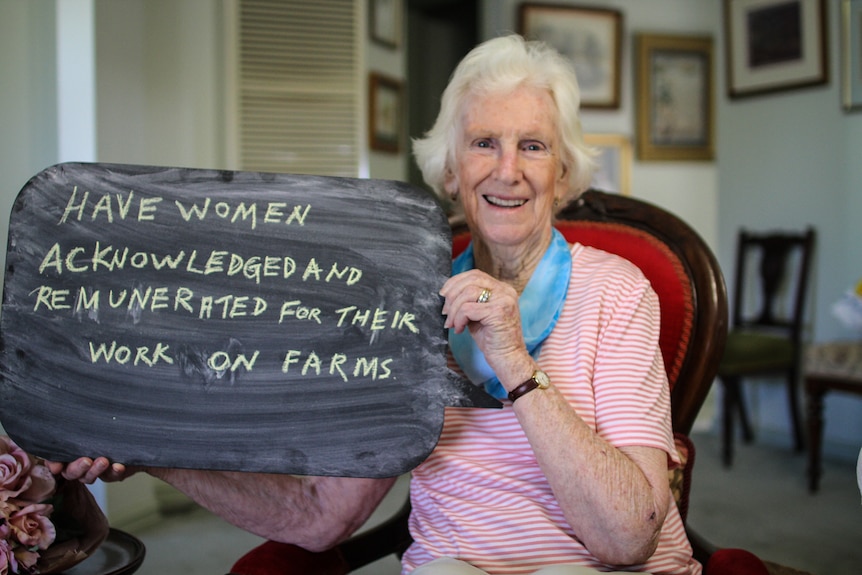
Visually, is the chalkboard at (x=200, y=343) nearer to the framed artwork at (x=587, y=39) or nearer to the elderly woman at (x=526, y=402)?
the elderly woman at (x=526, y=402)

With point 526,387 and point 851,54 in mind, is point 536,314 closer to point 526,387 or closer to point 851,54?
point 526,387

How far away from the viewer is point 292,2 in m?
3.66

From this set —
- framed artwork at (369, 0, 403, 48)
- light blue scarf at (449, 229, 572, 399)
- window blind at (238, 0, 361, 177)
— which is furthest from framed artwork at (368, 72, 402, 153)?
light blue scarf at (449, 229, 572, 399)

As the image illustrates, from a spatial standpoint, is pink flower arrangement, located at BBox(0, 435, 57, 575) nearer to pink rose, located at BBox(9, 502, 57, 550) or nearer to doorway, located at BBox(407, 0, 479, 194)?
pink rose, located at BBox(9, 502, 57, 550)

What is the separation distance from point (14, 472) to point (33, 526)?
0.08m

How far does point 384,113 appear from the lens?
4.32m

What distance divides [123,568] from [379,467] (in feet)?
1.31

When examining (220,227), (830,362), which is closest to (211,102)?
(220,227)

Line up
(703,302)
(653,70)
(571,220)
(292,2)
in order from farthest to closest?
(653,70), (292,2), (571,220), (703,302)

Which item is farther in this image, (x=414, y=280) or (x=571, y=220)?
(x=571, y=220)

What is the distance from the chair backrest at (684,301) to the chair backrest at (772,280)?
3019mm

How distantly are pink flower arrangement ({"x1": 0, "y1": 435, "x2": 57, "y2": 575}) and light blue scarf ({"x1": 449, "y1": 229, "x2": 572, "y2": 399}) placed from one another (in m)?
0.64

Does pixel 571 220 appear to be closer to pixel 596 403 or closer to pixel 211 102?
pixel 596 403

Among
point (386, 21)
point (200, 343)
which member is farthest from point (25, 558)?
point (386, 21)
